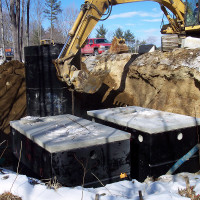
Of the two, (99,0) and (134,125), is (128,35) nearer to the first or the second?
(99,0)

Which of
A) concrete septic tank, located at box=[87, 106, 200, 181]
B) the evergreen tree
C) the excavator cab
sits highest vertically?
the evergreen tree

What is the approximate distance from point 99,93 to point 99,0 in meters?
3.81

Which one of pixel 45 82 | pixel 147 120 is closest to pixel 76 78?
pixel 45 82

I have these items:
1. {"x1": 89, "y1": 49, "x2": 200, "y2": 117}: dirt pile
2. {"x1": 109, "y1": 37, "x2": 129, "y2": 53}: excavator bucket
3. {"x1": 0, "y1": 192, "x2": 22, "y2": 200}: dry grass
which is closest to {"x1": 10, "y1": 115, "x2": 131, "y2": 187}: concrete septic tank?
{"x1": 0, "y1": 192, "x2": 22, "y2": 200}: dry grass

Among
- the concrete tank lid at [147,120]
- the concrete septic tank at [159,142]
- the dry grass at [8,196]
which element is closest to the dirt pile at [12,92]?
the concrete tank lid at [147,120]

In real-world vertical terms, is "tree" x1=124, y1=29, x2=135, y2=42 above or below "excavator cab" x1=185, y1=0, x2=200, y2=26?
above

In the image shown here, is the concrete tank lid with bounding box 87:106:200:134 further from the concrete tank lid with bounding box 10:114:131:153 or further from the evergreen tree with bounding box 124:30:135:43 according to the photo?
the evergreen tree with bounding box 124:30:135:43

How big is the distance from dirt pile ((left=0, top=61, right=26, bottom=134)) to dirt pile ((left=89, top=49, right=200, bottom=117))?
331cm

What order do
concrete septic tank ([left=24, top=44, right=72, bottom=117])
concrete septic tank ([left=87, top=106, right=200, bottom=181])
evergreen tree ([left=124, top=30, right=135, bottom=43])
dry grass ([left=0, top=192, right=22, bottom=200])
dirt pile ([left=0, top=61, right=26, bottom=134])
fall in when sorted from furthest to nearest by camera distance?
evergreen tree ([left=124, top=30, right=135, bottom=43]), dirt pile ([left=0, top=61, right=26, bottom=134]), concrete septic tank ([left=24, top=44, right=72, bottom=117]), concrete septic tank ([left=87, top=106, right=200, bottom=181]), dry grass ([left=0, top=192, right=22, bottom=200])

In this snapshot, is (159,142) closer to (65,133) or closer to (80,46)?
(65,133)

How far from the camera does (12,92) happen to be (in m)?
10.4

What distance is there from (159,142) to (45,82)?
418 cm

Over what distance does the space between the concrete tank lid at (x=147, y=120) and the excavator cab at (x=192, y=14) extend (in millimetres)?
4776

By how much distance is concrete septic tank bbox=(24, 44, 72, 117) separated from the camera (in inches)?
311
